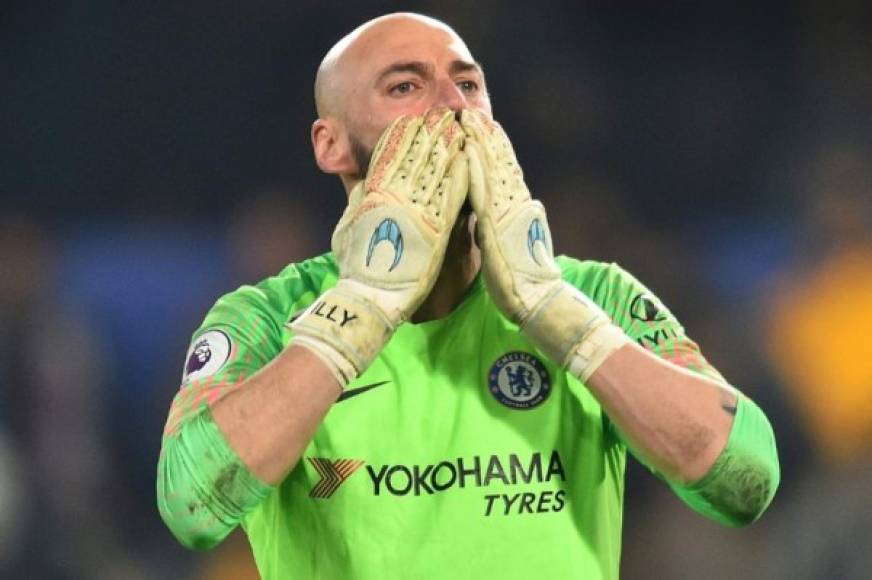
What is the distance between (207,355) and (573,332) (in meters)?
0.53

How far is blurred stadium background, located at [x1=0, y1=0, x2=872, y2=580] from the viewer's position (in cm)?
306

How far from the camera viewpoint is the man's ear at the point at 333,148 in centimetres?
198

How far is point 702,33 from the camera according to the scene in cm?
366

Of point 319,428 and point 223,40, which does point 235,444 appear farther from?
point 223,40

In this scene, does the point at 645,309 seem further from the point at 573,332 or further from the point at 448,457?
the point at 448,457

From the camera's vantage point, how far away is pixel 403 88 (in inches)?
73.8

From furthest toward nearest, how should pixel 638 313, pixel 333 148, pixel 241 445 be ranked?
pixel 333 148, pixel 638 313, pixel 241 445

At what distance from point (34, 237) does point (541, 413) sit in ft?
6.98

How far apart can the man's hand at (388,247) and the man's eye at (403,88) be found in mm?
213

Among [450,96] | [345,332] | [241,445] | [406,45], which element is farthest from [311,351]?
[406,45]

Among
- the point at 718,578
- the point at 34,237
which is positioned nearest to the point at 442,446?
the point at 718,578

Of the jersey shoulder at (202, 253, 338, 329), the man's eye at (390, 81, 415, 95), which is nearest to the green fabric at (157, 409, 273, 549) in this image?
the jersey shoulder at (202, 253, 338, 329)

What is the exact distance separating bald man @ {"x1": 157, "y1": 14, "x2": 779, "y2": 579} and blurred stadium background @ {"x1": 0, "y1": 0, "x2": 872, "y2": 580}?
1453mm

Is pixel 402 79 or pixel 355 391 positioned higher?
pixel 402 79
